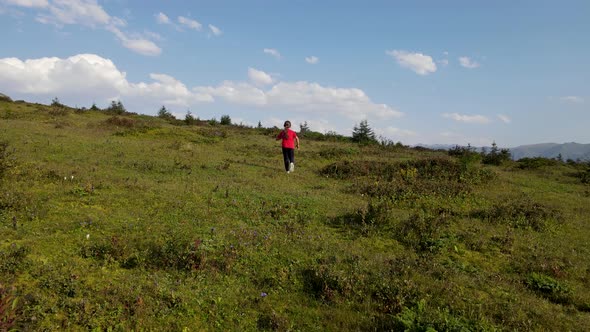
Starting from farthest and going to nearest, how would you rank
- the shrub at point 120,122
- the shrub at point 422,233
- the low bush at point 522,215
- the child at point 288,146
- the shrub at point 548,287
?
the shrub at point 120,122 < the child at point 288,146 < the low bush at point 522,215 < the shrub at point 422,233 < the shrub at point 548,287

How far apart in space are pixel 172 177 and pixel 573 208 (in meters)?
14.8

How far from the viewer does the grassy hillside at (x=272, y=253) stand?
5.79 m

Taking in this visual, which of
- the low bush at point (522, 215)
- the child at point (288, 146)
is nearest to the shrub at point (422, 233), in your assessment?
the low bush at point (522, 215)

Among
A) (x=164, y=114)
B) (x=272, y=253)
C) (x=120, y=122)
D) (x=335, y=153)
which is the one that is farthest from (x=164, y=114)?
(x=272, y=253)

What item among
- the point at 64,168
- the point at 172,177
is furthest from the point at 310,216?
the point at 64,168


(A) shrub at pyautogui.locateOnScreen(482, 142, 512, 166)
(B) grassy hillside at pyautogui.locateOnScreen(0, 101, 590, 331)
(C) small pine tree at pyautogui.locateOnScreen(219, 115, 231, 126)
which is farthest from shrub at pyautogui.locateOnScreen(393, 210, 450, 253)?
(C) small pine tree at pyautogui.locateOnScreen(219, 115, 231, 126)

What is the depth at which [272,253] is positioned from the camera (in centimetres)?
781

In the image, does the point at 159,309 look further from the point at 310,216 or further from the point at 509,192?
the point at 509,192

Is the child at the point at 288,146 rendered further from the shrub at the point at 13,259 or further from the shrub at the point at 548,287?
the shrub at the point at 13,259

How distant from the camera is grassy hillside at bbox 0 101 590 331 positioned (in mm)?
5785

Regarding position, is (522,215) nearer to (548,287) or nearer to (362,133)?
(548,287)

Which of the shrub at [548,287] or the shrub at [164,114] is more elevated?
the shrub at [164,114]

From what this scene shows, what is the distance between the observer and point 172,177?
549 inches

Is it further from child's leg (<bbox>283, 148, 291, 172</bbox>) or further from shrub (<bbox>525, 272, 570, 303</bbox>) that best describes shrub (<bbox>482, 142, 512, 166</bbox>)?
shrub (<bbox>525, 272, 570, 303</bbox>)
